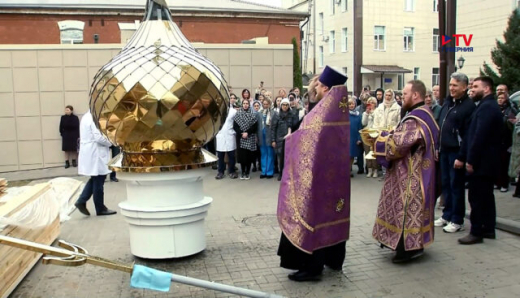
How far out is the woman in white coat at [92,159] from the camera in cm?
735

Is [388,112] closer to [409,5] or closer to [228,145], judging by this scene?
[228,145]

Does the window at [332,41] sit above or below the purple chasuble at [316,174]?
above

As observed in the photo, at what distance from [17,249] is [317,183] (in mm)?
2902

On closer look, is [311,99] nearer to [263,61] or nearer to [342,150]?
[342,150]

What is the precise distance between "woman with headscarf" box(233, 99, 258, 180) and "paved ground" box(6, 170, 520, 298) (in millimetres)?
4204

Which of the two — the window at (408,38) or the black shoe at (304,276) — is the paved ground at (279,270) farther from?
the window at (408,38)

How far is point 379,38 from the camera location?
38.8 meters

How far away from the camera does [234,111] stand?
37.3 ft

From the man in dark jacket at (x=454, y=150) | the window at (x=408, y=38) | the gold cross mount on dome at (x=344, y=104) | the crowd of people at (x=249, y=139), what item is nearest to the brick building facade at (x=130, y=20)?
the crowd of people at (x=249, y=139)

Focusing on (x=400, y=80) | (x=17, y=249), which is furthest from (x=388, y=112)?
(x=400, y=80)

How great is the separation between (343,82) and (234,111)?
7062 mm

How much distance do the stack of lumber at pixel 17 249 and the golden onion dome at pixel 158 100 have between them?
1.10 metres

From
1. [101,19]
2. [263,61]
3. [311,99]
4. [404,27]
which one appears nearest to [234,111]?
[263,61]

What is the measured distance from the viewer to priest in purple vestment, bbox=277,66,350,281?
4332 mm
